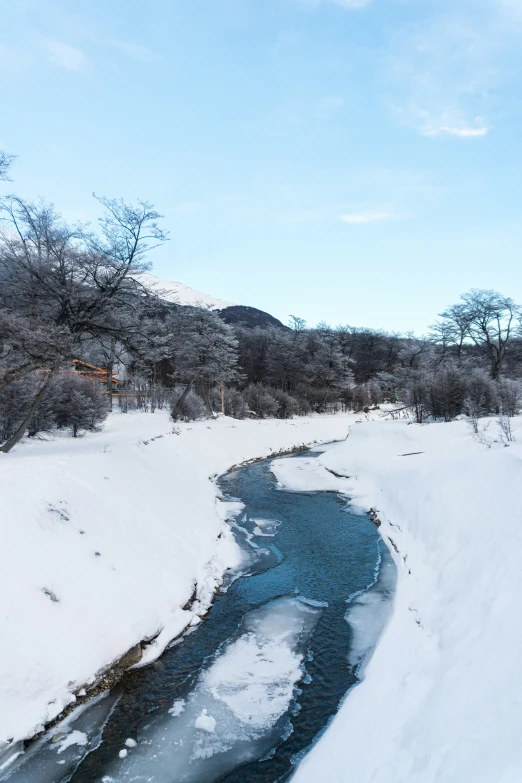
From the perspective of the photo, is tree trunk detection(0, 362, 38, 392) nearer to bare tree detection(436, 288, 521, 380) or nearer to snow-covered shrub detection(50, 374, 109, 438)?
snow-covered shrub detection(50, 374, 109, 438)

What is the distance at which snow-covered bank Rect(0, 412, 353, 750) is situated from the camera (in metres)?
4.48

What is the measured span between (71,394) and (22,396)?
3123mm

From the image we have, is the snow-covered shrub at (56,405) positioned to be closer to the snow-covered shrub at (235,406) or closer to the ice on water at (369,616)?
the ice on water at (369,616)

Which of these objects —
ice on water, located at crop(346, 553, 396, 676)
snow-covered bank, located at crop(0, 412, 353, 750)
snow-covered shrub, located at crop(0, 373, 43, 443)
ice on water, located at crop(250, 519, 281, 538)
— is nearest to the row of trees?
snow-covered shrub, located at crop(0, 373, 43, 443)

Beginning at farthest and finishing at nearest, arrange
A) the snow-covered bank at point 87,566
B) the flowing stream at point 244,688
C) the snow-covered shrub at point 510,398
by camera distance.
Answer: the snow-covered shrub at point 510,398, the snow-covered bank at point 87,566, the flowing stream at point 244,688

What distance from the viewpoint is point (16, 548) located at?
17.8 ft

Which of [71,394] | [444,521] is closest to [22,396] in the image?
[71,394]

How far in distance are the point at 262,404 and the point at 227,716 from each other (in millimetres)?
30142

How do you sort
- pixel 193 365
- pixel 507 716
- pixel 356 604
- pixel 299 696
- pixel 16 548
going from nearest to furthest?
pixel 507 716, pixel 299 696, pixel 16 548, pixel 356 604, pixel 193 365

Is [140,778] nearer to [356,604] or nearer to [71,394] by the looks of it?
[356,604]

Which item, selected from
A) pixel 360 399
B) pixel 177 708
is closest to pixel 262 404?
pixel 360 399

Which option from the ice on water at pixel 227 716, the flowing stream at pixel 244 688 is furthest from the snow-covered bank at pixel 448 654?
the ice on water at pixel 227 716

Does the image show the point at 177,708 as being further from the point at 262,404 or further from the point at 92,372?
the point at 262,404

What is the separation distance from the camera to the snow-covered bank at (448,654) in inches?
119
